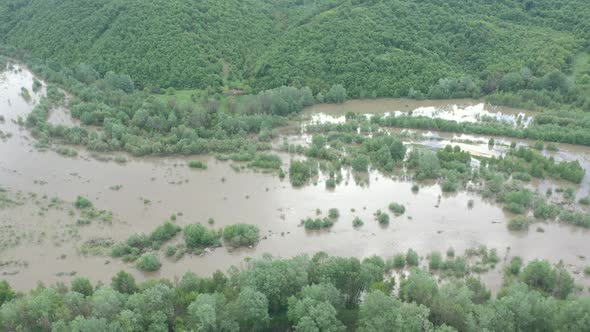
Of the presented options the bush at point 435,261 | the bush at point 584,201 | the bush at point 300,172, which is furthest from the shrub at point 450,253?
the bush at point 300,172

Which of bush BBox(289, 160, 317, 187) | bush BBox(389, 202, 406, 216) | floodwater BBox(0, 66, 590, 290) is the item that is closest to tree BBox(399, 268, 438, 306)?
floodwater BBox(0, 66, 590, 290)

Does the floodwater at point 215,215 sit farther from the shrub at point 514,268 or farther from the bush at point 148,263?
the shrub at point 514,268

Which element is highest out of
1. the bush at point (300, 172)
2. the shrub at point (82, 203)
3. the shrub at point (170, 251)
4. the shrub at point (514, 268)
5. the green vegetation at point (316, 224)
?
the bush at point (300, 172)

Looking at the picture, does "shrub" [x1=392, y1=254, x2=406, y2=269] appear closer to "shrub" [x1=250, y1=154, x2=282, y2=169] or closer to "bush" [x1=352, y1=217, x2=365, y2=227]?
"bush" [x1=352, y1=217, x2=365, y2=227]

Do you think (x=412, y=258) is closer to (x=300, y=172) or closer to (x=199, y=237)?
(x=300, y=172)

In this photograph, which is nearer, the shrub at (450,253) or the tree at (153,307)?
the tree at (153,307)

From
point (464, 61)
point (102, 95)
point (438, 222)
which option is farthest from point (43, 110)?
point (464, 61)
